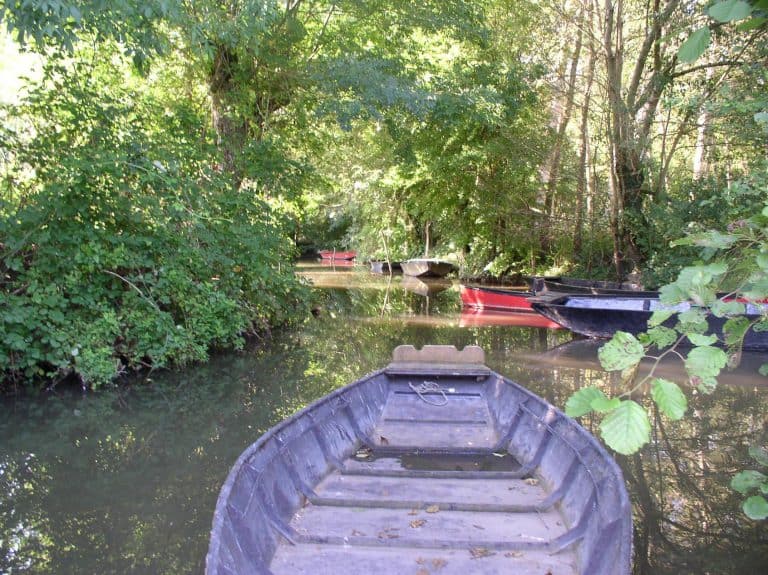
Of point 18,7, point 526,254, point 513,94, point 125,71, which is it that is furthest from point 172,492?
point 526,254

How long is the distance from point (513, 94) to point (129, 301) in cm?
1399

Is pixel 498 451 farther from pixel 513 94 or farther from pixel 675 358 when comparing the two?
pixel 513 94

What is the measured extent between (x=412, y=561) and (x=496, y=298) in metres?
16.7

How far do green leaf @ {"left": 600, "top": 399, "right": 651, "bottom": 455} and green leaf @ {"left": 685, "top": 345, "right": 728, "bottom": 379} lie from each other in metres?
0.38

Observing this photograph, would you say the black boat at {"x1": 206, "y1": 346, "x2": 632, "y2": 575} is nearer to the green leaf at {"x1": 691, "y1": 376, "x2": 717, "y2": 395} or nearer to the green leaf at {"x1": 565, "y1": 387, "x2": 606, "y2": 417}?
the green leaf at {"x1": 691, "y1": 376, "x2": 717, "y2": 395}

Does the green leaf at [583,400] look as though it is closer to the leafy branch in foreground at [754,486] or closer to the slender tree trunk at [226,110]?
the leafy branch in foreground at [754,486]

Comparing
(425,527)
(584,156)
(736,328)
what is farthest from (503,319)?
(736,328)

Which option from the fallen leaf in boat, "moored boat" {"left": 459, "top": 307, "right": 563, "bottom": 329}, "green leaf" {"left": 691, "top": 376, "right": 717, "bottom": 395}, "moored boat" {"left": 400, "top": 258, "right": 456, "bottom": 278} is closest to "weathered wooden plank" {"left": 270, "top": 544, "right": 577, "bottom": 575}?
the fallen leaf in boat

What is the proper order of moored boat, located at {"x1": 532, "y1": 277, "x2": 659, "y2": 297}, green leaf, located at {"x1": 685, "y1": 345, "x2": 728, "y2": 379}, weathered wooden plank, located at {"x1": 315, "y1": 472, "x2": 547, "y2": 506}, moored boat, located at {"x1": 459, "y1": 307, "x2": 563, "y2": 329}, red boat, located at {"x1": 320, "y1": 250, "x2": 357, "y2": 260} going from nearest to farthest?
1. green leaf, located at {"x1": 685, "y1": 345, "x2": 728, "y2": 379}
2. weathered wooden plank, located at {"x1": 315, "y1": 472, "x2": 547, "y2": 506}
3. moored boat, located at {"x1": 532, "y1": 277, "x2": 659, "y2": 297}
4. moored boat, located at {"x1": 459, "y1": 307, "x2": 563, "y2": 329}
5. red boat, located at {"x1": 320, "y1": 250, "x2": 357, "y2": 260}

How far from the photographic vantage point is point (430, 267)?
31.7m

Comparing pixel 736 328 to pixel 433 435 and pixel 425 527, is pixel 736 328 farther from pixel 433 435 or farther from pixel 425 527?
pixel 433 435

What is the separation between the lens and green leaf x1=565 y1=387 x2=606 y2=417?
1.90 metres

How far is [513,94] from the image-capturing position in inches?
800

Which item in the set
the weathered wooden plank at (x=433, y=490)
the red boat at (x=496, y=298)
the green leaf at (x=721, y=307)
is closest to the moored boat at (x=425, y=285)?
the red boat at (x=496, y=298)
